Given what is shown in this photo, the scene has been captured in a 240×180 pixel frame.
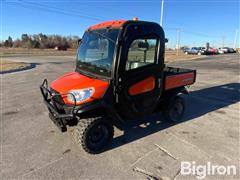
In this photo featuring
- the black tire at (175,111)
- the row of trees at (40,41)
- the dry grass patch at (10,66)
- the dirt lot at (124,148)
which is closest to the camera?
the dirt lot at (124,148)

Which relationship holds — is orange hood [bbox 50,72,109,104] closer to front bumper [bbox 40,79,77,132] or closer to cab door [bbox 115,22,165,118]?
front bumper [bbox 40,79,77,132]

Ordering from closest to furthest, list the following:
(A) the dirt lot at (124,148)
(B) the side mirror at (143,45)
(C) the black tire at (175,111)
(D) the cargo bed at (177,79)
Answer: (A) the dirt lot at (124,148) → (B) the side mirror at (143,45) → (D) the cargo bed at (177,79) → (C) the black tire at (175,111)

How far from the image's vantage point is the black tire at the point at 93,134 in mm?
3387

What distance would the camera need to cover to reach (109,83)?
11.2 ft

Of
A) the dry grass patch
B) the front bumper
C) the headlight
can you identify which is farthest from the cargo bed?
the dry grass patch

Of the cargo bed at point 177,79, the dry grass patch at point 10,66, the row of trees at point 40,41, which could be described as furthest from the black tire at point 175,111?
the row of trees at point 40,41

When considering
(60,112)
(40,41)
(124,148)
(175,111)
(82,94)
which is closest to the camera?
(82,94)

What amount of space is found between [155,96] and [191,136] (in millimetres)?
1124

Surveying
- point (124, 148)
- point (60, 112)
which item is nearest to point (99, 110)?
point (60, 112)

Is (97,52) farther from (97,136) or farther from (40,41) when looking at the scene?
(40,41)

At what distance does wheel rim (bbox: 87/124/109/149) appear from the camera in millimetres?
3486

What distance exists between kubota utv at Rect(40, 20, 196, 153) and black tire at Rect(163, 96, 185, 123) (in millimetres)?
680

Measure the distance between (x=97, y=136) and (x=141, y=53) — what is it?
176 centimetres

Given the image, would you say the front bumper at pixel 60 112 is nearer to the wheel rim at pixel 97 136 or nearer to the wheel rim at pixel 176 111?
the wheel rim at pixel 97 136
